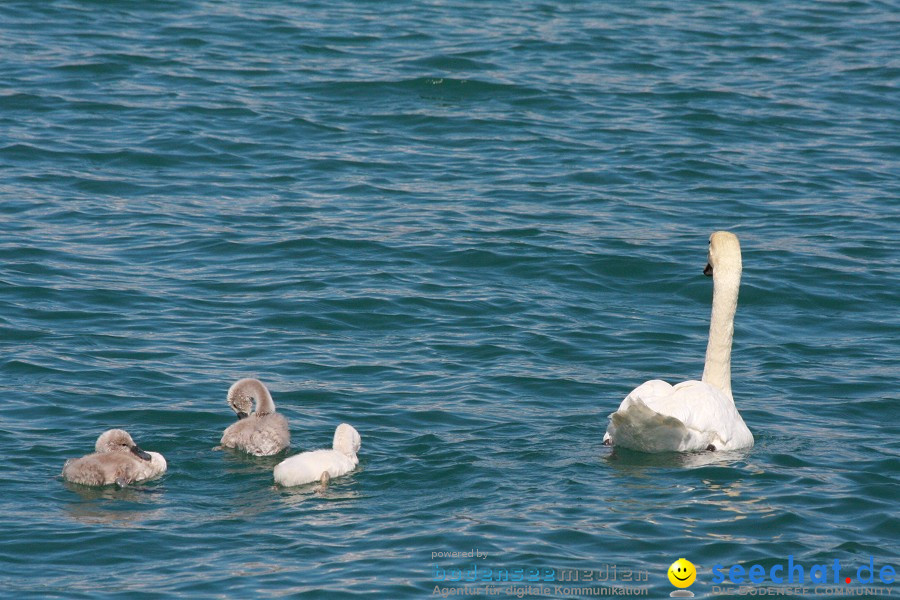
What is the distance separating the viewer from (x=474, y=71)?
70.6 ft

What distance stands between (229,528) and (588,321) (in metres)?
5.72

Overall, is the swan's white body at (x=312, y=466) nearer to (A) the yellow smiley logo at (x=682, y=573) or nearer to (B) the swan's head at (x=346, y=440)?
(B) the swan's head at (x=346, y=440)

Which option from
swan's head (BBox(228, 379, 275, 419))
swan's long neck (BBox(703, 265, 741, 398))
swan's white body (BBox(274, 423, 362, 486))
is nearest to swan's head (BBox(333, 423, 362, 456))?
swan's white body (BBox(274, 423, 362, 486))

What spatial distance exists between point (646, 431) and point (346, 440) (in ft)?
6.81

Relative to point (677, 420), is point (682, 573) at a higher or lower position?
lower

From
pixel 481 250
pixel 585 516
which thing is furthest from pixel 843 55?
pixel 585 516

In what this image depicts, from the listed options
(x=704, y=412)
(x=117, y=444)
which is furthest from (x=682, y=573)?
(x=117, y=444)

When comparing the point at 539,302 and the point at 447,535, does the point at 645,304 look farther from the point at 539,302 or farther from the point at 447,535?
the point at 447,535

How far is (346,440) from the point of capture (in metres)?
9.49

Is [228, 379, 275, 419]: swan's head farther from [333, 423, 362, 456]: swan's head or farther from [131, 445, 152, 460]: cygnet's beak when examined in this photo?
[131, 445, 152, 460]: cygnet's beak

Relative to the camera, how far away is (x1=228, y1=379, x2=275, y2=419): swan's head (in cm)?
1036

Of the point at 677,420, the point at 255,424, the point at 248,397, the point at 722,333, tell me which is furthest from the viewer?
the point at 722,333

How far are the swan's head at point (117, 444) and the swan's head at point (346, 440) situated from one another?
4.13 feet

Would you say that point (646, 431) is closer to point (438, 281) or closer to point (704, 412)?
point (704, 412)
